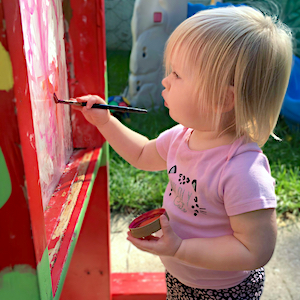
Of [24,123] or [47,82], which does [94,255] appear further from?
[24,123]

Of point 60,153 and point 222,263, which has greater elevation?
point 60,153

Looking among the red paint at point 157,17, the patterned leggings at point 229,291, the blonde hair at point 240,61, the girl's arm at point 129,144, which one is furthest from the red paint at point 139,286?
the red paint at point 157,17

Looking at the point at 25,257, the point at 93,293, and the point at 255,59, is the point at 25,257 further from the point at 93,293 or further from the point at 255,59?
the point at 93,293

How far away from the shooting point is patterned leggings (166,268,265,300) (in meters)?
0.75

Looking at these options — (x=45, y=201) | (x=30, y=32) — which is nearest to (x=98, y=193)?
(x=45, y=201)

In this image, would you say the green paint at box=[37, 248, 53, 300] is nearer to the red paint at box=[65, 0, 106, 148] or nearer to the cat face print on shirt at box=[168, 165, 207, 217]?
the cat face print on shirt at box=[168, 165, 207, 217]

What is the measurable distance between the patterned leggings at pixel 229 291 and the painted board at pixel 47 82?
0.39m

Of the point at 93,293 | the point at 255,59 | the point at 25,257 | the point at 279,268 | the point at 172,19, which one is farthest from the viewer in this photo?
the point at 172,19

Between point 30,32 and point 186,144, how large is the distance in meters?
0.42

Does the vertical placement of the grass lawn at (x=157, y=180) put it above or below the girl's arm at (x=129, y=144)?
below

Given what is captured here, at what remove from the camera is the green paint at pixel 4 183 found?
0.31m

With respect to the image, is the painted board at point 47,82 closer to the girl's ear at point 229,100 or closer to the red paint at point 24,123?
the red paint at point 24,123

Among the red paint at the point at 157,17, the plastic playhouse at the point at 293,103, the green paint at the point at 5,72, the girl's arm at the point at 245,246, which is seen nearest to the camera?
the green paint at the point at 5,72

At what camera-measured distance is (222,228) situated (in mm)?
702
